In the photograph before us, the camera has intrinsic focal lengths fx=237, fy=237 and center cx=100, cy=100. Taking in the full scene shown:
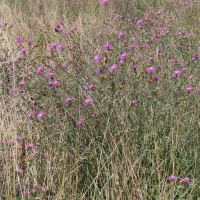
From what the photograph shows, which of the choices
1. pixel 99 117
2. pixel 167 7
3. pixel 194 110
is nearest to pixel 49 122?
pixel 99 117

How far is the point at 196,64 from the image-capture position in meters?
2.65

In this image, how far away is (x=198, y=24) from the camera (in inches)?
180

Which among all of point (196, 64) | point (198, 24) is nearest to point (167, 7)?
point (198, 24)

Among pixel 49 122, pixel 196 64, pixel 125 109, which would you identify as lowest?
pixel 49 122

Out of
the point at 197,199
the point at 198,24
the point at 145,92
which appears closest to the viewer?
the point at 197,199

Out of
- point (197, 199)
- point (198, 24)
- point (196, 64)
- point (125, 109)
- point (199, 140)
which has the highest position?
point (198, 24)

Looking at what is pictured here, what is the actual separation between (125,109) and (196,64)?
1.31 m

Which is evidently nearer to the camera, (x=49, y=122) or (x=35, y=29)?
(x=49, y=122)

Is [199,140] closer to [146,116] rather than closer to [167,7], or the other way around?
[146,116]

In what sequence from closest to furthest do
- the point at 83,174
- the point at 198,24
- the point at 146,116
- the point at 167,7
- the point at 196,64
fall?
the point at 83,174 → the point at 146,116 → the point at 196,64 → the point at 198,24 → the point at 167,7

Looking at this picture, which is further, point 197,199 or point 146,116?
point 146,116

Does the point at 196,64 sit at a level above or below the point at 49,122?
above

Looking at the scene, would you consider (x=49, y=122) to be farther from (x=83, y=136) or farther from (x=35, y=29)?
(x=35, y=29)

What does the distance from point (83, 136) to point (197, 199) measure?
95 centimetres
